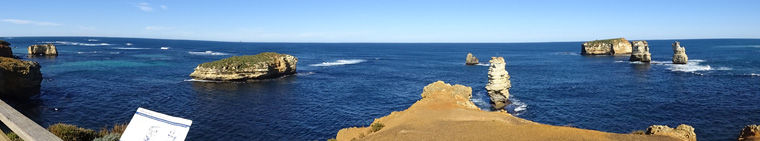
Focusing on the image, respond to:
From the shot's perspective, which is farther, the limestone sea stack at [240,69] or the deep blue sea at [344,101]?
the limestone sea stack at [240,69]

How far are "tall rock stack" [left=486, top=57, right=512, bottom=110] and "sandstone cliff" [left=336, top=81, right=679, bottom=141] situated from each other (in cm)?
1398

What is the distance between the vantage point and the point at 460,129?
27.1 m

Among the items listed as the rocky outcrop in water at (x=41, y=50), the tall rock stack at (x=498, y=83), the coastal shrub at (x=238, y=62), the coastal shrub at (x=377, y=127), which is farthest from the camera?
the rocky outcrop in water at (x=41, y=50)

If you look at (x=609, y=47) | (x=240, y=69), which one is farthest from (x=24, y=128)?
(x=609, y=47)

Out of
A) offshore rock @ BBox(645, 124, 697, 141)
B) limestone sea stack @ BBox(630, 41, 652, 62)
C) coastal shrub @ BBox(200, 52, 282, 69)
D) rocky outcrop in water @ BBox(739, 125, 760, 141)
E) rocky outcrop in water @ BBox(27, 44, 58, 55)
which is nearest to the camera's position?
offshore rock @ BBox(645, 124, 697, 141)

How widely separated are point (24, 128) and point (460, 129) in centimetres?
2361

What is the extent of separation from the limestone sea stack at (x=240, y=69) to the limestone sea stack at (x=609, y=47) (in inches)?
5272

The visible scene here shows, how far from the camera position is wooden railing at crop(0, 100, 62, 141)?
5.77 m

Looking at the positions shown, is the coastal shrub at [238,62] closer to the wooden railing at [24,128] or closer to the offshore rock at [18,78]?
the offshore rock at [18,78]

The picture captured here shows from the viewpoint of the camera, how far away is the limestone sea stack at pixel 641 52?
391ft

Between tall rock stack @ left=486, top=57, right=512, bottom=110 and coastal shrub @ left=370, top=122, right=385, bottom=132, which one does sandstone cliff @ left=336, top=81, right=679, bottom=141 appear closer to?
coastal shrub @ left=370, top=122, right=385, bottom=132

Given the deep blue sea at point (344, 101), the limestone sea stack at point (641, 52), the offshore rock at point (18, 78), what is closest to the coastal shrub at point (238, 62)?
the deep blue sea at point (344, 101)

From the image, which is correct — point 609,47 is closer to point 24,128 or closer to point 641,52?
point 641,52

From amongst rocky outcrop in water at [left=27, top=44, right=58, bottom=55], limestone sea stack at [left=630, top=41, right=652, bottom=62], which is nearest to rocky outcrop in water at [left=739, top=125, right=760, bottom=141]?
limestone sea stack at [left=630, top=41, right=652, bottom=62]
